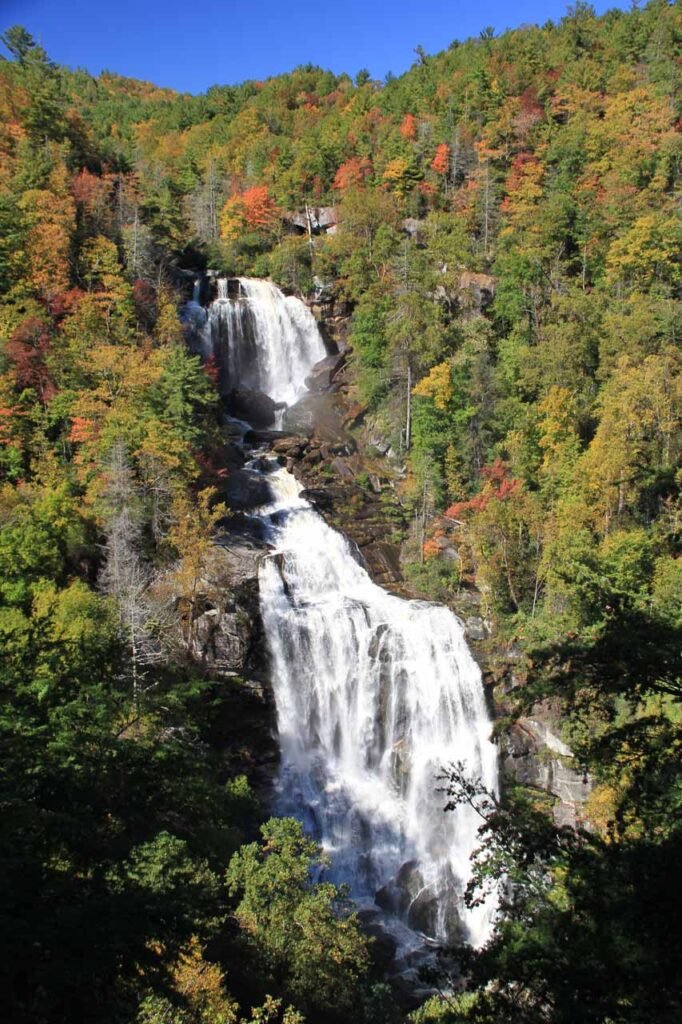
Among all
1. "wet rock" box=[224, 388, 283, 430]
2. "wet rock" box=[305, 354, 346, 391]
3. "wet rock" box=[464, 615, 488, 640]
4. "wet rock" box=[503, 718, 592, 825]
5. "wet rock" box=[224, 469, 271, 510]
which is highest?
"wet rock" box=[305, 354, 346, 391]

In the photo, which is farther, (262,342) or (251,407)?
(262,342)

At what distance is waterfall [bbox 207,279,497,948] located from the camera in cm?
2405

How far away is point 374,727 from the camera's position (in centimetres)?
2759

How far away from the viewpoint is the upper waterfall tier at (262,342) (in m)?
46.0

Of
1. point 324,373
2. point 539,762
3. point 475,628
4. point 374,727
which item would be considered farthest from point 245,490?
point 539,762

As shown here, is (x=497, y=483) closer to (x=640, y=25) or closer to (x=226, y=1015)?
(x=226, y=1015)

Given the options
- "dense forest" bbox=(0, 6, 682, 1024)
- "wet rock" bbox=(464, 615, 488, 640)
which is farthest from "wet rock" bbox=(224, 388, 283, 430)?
"wet rock" bbox=(464, 615, 488, 640)

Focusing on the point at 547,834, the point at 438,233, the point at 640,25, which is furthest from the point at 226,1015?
the point at 640,25

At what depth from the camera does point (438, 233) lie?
50969 millimetres

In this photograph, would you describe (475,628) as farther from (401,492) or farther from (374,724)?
(401,492)

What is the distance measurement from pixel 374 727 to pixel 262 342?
2973 cm

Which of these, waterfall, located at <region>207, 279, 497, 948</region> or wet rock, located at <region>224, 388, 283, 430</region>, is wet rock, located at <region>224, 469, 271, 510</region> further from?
wet rock, located at <region>224, 388, 283, 430</region>

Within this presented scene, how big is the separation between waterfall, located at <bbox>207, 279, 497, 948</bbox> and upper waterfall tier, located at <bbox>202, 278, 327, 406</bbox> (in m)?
17.3

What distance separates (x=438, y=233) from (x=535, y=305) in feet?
44.4
